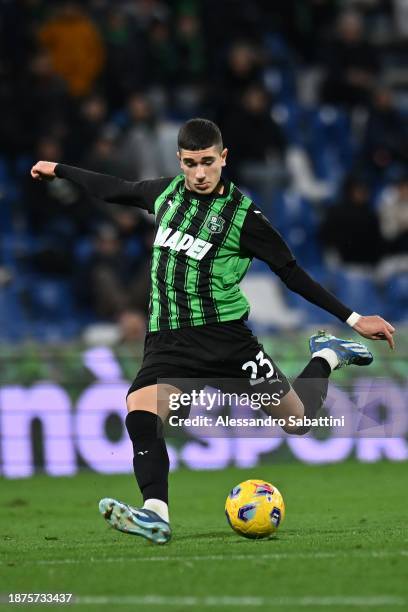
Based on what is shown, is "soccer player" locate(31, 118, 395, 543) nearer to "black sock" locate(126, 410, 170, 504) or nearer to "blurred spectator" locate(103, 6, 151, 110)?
"black sock" locate(126, 410, 170, 504)

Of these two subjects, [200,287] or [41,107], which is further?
[41,107]

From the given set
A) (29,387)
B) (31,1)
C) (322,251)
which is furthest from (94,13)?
(29,387)

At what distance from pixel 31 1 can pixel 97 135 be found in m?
2.17

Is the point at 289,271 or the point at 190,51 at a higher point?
the point at 190,51

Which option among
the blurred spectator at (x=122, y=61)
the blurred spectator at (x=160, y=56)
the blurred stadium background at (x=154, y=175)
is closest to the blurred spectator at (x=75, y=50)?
the blurred stadium background at (x=154, y=175)

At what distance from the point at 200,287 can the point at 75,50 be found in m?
9.47

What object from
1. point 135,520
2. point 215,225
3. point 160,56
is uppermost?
point 160,56

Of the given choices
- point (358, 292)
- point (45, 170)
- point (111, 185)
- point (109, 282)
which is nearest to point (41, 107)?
point (109, 282)

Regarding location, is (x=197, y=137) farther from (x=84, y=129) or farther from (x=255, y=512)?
(x=84, y=129)

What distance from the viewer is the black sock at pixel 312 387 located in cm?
813

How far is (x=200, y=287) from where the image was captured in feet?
24.7

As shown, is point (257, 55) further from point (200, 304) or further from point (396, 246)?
point (200, 304)

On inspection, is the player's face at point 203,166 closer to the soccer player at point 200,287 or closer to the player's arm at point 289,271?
the soccer player at point 200,287
